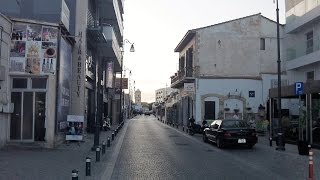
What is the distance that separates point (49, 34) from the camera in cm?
2136

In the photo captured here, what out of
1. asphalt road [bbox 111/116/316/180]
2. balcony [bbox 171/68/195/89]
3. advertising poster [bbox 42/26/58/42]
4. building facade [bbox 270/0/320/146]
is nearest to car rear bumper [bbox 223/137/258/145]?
asphalt road [bbox 111/116/316/180]

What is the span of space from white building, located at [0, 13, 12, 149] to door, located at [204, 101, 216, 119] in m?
27.9

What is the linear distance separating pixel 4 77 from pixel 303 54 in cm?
2152

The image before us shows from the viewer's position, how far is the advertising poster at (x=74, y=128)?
23303 mm

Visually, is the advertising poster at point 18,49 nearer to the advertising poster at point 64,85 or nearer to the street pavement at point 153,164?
the advertising poster at point 64,85

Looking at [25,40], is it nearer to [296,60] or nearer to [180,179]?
[180,179]

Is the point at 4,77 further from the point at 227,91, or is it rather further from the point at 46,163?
the point at 227,91

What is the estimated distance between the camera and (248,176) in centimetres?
1395

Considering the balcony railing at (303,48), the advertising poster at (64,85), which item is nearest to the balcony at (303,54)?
the balcony railing at (303,48)

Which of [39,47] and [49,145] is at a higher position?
[39,47]

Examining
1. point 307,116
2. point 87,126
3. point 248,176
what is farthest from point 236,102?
point 248,176

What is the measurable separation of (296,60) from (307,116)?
40.1 feet

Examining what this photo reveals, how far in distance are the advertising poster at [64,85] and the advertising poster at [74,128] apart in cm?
26

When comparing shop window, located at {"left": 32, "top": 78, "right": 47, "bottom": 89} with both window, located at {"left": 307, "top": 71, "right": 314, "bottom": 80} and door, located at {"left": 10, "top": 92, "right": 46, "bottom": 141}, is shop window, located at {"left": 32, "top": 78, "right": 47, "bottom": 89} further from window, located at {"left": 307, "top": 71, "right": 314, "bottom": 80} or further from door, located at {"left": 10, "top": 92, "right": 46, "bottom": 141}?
window, located at {"left": 307, "top": 71, "right": 314, "bottom": 80}
